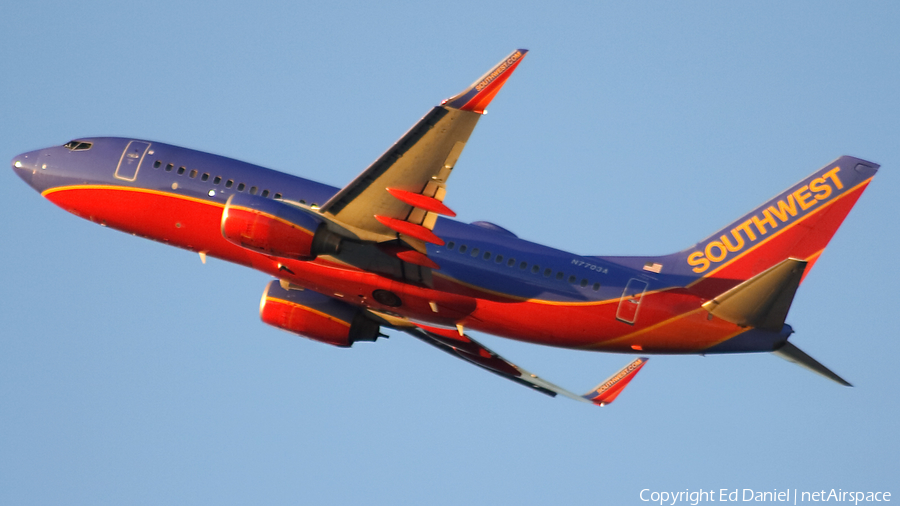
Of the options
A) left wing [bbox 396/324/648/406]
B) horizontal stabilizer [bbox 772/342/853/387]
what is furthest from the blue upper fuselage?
left wing [bbox 396/324/648/406]

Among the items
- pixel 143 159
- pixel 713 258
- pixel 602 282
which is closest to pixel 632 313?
pixel 602 282

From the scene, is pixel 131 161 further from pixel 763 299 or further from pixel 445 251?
pixel 763 299

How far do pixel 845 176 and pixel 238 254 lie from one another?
23761 mm

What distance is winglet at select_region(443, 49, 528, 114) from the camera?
33.6m

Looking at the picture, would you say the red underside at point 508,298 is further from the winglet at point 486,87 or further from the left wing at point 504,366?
the winglet at point 486,87

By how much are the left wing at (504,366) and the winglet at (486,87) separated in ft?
52.0

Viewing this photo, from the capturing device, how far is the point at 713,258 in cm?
4303

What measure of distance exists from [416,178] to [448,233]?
6003mm

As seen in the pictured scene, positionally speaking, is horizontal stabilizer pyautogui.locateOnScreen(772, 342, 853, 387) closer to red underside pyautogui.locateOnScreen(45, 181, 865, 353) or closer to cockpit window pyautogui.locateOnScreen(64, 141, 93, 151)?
red underside pyautogui.locateOnScreen(45, 181, 865, 353)

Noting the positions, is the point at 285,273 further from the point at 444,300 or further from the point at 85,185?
the point at 85,185

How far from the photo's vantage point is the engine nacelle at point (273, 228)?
38.7 metres

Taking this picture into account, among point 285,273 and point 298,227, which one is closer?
point 298,227

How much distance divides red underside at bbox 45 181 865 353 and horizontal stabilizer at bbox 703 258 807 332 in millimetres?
756

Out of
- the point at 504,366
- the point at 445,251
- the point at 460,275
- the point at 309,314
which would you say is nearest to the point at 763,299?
the point at 460,275
